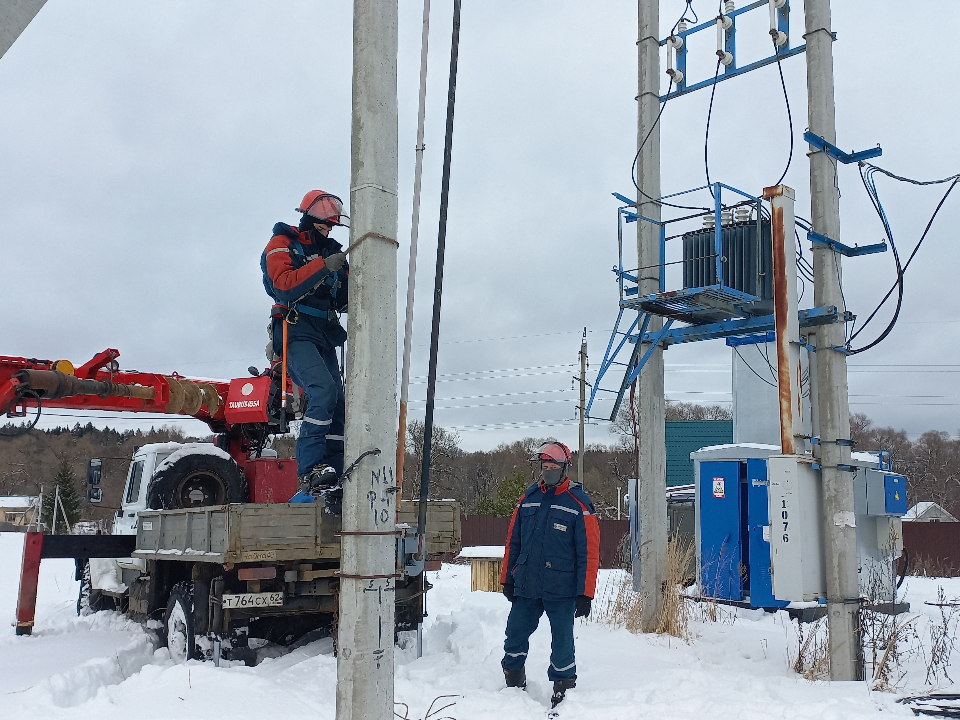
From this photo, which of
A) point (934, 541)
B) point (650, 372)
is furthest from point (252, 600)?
point (934, 541)

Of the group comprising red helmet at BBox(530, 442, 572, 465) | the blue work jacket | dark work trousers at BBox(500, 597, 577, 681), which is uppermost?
red helmet at BBox(530, 442, 572, 465)

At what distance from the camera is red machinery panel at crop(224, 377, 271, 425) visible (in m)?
9.95

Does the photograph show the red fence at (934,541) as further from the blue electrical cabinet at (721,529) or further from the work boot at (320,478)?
the work boot at (320,478)

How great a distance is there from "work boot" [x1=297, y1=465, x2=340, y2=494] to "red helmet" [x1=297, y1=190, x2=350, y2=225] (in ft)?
5.80

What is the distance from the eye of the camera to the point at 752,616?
12.0 metres

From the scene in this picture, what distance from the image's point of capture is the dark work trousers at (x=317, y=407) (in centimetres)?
613

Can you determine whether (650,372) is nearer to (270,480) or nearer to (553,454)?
(553,454)

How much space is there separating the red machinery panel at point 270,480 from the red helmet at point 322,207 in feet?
15.0

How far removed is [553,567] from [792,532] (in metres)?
1.85

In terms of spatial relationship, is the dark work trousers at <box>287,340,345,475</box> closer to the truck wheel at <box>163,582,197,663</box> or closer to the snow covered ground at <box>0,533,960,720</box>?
the snow covered ground at <box>0,533,960,720</box>

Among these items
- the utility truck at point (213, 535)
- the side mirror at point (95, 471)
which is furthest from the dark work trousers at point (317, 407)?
the side mirror at point (95, 471)

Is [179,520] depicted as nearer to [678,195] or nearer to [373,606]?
[373,606]

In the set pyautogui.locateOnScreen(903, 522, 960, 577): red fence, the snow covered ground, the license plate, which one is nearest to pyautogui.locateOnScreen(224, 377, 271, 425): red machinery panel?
the snow covered ground

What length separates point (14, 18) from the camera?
2.81 metres
